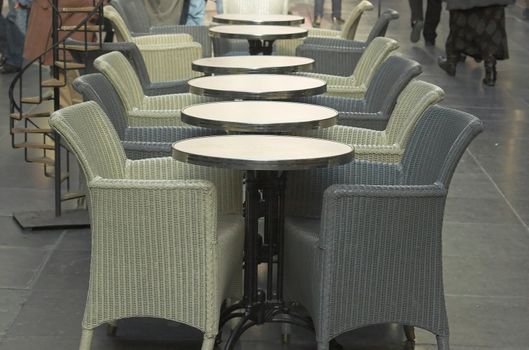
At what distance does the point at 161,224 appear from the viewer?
4.08 meters

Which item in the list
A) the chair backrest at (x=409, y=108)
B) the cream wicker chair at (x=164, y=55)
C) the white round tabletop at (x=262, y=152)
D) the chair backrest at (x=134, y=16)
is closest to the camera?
the white round tabletop at (x=262, y=152)

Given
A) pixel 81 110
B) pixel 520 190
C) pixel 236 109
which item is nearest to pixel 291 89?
pixel 236 109

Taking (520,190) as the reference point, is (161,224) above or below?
above

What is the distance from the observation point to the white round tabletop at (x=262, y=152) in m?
4.02

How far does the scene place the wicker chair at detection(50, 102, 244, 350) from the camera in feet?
13.3

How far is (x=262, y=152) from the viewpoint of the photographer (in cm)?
419

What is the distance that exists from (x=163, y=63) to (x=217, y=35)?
37.8 inches

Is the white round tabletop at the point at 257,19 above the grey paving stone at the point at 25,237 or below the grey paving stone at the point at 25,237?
above

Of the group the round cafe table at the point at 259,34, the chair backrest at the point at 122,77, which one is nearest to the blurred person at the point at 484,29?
the round cafe table at the point at 259,34

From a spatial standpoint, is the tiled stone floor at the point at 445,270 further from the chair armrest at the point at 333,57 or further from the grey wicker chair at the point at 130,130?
the chair armrest at the point at 333,57

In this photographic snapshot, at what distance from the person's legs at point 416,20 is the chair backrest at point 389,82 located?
856 cm

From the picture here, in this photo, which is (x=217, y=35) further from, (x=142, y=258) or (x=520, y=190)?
(x=142, y=258)

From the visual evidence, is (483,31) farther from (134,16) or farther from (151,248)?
(151,248)

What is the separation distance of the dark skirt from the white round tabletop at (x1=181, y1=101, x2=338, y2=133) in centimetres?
680
